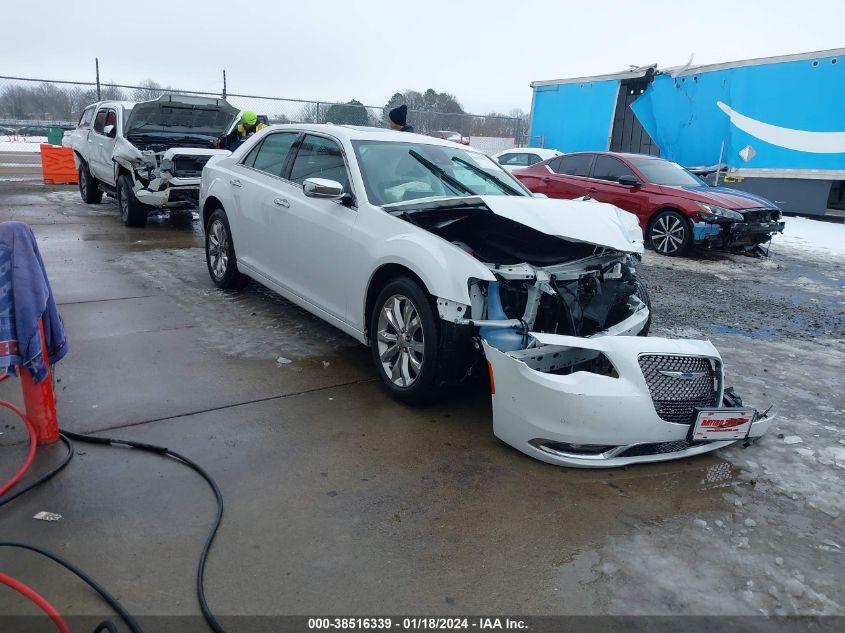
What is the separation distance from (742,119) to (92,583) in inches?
593

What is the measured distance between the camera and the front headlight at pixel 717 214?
932 cm

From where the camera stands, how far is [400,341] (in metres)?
3.93

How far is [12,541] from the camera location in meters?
2.58

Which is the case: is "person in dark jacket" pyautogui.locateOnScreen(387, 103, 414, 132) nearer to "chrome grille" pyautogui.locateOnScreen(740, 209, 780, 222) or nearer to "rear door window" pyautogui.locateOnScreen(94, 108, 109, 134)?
"chrome grille" pyautogui.locateOnScreen(740, 209, 780, 222)

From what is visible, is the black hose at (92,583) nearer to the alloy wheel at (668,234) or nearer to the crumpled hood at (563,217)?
the crumpled hood at (563,217)

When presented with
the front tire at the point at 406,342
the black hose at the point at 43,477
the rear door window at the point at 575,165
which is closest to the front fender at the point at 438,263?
the front tire at the point at 406,342

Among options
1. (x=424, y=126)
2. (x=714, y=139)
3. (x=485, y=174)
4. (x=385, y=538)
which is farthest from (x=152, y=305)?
(x=424, y=126)

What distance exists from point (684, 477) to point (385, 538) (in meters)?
1.69

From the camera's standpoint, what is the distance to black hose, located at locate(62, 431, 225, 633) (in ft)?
7.32

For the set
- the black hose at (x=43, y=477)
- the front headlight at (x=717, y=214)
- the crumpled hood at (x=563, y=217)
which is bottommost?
the black hose at (x=43, y=477)

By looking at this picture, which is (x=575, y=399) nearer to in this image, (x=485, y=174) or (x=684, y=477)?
(x=684, y=477)

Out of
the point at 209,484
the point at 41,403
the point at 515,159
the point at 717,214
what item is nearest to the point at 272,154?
the point at 41,403

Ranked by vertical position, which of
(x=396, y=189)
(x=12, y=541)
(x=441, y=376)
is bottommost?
(x=12, y=541)

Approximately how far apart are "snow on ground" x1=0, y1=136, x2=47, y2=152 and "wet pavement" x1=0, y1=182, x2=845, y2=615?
31011 mm
